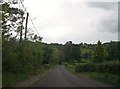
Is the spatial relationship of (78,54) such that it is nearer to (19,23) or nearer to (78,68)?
(78,68)

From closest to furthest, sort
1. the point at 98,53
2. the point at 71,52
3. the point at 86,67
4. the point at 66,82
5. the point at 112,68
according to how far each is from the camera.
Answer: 1. the point at 66,82
2. the point at 112,68
3. the point at 86,67
4. the point at 98,53
5. the point at 71,52

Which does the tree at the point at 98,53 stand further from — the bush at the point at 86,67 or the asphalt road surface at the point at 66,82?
the asphalt road surface at the point at 66,82

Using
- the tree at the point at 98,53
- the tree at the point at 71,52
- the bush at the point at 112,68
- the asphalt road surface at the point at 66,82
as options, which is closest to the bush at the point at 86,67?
the bush at the point at 112,68

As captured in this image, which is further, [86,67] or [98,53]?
[98,53]

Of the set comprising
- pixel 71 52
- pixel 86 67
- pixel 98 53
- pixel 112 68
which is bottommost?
pixel 86 67

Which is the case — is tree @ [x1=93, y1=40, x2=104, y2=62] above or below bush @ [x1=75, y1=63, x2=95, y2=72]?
above

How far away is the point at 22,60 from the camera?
3581cm

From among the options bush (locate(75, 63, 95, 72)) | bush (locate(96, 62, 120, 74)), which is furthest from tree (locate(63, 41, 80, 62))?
bush (locate(96, 62, 120, 74))

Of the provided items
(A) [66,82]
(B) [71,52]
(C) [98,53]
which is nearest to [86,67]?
(A) [66,82]

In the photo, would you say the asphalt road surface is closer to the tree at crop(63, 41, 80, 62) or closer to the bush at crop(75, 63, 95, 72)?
the bush at crop(75, 63, 95, 72)

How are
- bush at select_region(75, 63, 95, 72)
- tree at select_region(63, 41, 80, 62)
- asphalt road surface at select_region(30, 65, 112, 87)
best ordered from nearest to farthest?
asphalt road surface at select_region(30, 65, 112, 87) → bush at select_region(75, 63, 95, 72) → tree at select_region(63, 41, 80, 62)

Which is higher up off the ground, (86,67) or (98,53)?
(98,53)

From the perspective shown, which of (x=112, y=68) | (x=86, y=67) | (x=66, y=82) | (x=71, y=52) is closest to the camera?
(x=66, y=82)

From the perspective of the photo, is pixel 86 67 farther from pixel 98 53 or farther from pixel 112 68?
pixel 98 53
